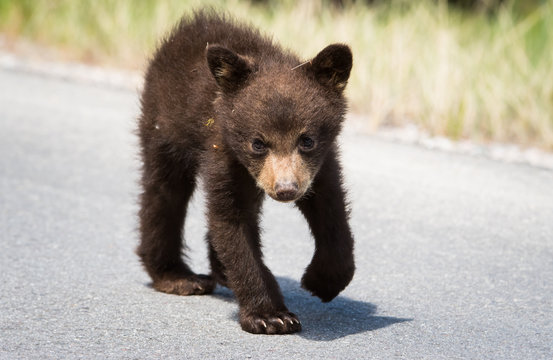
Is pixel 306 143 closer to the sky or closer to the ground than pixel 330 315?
closer to the sky

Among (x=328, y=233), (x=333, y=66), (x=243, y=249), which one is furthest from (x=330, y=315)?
(x=333, y=66)

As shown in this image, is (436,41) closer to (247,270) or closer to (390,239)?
(390,239)

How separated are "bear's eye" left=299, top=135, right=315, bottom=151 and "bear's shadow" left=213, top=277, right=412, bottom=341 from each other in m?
0.95

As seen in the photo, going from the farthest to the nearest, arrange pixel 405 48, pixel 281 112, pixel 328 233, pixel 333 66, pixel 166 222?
1. pixel 405 48
2. pixel 166 222
3. pixel 328 233
4. pixel 333 66
5. pixel 281 112

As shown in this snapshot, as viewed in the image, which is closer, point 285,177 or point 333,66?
point 285,177

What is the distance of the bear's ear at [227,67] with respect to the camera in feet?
15.2

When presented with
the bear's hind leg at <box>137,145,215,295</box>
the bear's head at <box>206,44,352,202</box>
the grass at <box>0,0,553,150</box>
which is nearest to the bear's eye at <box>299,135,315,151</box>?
the bear's head at <box>206,44,352,202</box>

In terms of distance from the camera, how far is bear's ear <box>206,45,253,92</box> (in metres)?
4.64

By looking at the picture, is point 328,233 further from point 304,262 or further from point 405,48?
point 405,48

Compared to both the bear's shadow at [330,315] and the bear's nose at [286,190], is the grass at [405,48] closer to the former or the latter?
the bear's shadow at [330,315]

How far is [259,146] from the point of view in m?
4.59

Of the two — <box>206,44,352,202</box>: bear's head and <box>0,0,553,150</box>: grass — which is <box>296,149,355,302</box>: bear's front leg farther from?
<box>0,0,553,150</box>: grass

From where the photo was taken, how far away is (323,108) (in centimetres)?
467

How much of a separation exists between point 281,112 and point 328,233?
2.50ft
